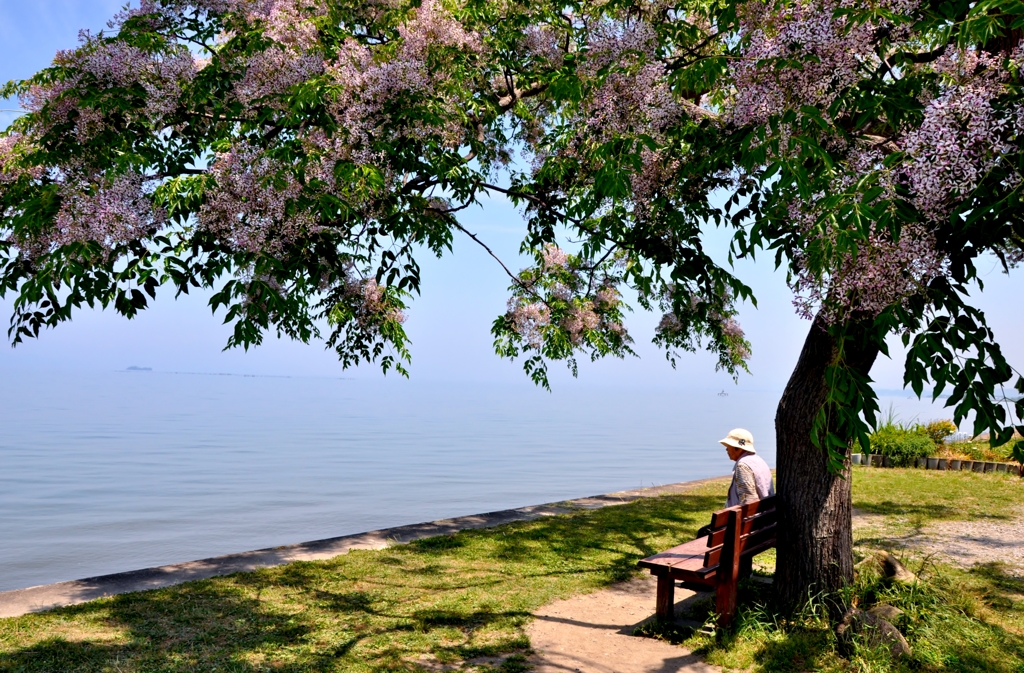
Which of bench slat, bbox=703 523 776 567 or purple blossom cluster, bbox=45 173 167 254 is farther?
bench slat, bbox=703 523 776 567

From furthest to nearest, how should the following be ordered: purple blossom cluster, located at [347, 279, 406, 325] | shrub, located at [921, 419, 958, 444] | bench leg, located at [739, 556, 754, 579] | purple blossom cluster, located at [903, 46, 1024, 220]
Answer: shrub, located at [921, 419, 958, 444] < purple blossom cluster, located at [347, 279, 406, 325] < bench leg, located at [739, 556, 754, 579] < purple blossom cluster, located at [903, 46, 1024, 220]

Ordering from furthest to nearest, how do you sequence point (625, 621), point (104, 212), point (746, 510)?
point (625, 621) → point (746, 510) → point (104, 212)

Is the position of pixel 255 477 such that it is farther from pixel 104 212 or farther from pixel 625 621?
pixel 104 212

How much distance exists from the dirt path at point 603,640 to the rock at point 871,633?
1.14 meters

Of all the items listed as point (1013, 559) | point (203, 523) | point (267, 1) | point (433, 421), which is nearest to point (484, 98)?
point (267, 1)

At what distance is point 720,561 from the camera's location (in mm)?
6648

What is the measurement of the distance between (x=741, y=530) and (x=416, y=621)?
2810 millimetres

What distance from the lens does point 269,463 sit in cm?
2883

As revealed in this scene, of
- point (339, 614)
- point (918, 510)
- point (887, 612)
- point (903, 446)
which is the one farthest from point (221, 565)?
point (903, 446)

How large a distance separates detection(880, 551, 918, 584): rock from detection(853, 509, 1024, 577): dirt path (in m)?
2.28

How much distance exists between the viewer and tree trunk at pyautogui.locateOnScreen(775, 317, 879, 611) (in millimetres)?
6984

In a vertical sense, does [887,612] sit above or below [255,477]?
below

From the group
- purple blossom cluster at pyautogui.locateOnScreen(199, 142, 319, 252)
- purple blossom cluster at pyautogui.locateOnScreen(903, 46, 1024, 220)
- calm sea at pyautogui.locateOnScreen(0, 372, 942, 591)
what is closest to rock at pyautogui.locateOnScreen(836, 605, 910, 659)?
purple blossom cluster at pyautogui.locateOnScreen(903, 46, 1024, 220)

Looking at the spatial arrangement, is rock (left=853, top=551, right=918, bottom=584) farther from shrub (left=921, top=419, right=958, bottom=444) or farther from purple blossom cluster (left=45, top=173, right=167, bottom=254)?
shrub (left=921, top=419, right=958, bottom=444)
